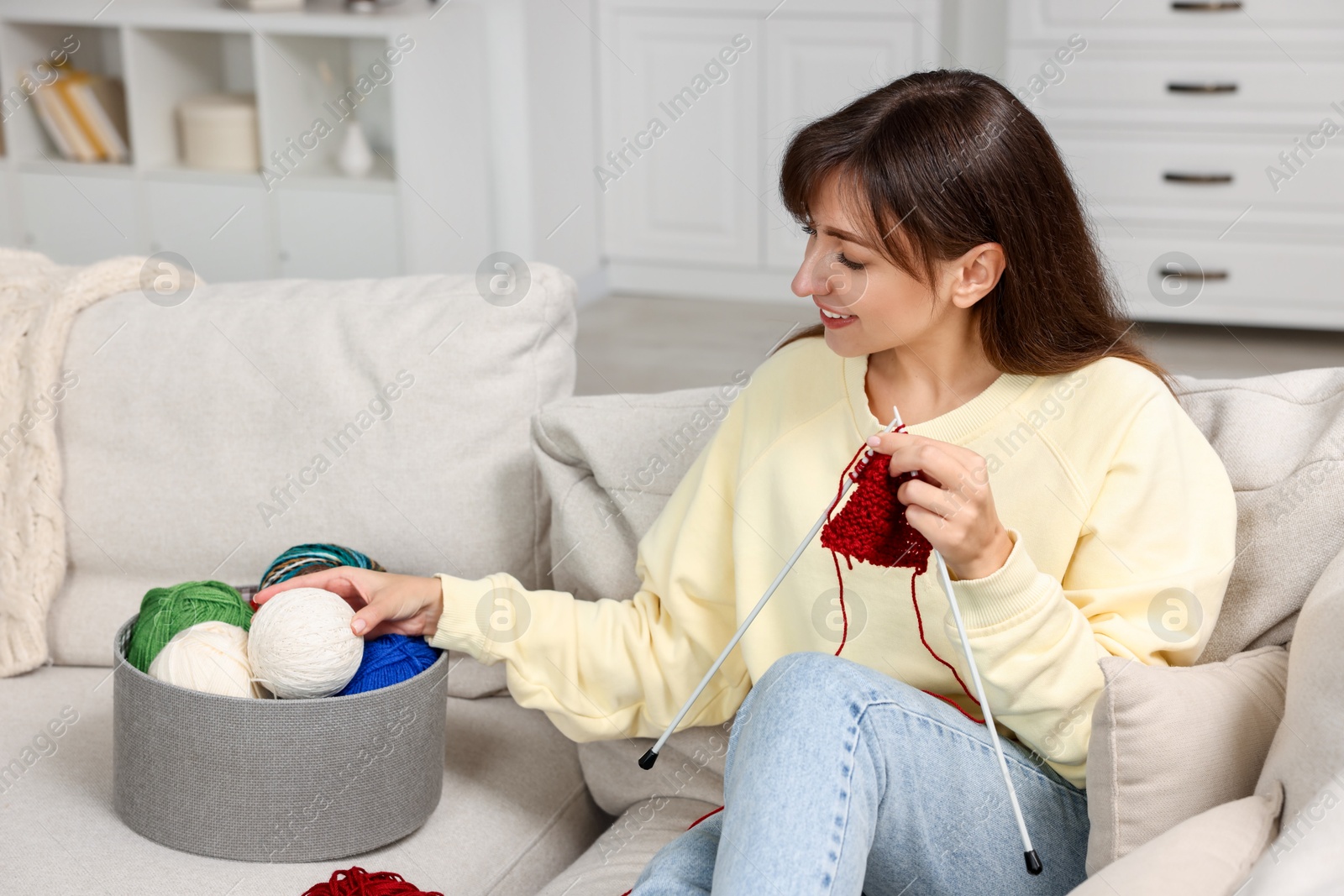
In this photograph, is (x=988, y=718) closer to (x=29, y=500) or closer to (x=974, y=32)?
(x=29, y=500)

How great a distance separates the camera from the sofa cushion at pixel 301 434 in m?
1.38

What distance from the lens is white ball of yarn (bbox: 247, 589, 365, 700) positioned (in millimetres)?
1102

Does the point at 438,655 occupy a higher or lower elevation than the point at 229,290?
lower

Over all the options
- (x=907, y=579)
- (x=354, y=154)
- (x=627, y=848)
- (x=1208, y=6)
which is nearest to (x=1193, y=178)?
(x=1208, y=6)

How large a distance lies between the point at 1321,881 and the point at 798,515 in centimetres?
51

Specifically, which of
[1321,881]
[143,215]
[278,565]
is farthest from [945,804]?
[143,215]

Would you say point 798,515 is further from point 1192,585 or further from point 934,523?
point 1192,585

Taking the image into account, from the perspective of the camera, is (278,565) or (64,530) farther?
(64,530)

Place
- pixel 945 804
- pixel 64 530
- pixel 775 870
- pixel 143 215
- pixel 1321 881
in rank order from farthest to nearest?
pixel 143 215 → pixel 64 530 → pixel 945 804 → pixel 775 870 → pixel 1321 881

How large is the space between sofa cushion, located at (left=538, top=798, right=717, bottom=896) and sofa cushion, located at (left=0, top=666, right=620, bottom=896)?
5 cm

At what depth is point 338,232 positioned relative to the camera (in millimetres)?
3428

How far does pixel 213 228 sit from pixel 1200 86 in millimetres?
2537

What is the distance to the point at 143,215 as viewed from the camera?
3.52m

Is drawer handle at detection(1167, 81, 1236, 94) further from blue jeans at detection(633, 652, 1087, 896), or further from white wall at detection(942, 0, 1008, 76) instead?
blue jeans at detection(633, 652, 1087, 896)
